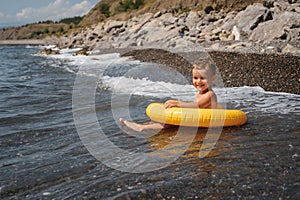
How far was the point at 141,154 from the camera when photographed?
173 inches

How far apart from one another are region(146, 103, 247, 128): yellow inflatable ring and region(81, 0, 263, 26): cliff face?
2431 centimetres

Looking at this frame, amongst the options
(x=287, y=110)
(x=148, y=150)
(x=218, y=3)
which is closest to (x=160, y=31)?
(x=218, y=3)

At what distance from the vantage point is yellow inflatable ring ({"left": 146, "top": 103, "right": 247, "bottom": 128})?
16.7ft

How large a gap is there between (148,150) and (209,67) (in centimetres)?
191

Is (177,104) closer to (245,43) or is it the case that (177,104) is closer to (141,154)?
(141,154)

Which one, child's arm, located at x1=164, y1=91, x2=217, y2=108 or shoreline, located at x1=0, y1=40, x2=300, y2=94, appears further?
shoreline, located at x1=0, y1=40, x2=300, y2=94

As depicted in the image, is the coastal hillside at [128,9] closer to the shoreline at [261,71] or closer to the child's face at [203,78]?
the shoreline at [261,71]

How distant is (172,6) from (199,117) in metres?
47.3

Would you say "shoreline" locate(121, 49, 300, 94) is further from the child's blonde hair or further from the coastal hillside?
the coastal hillside

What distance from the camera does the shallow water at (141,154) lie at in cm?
326

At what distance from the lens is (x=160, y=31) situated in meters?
26.0

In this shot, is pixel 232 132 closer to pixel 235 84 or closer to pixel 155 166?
pixel 155 166

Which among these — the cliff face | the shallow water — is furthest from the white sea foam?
the cliff face

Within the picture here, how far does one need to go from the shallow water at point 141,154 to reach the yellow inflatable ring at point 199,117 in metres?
0.17
